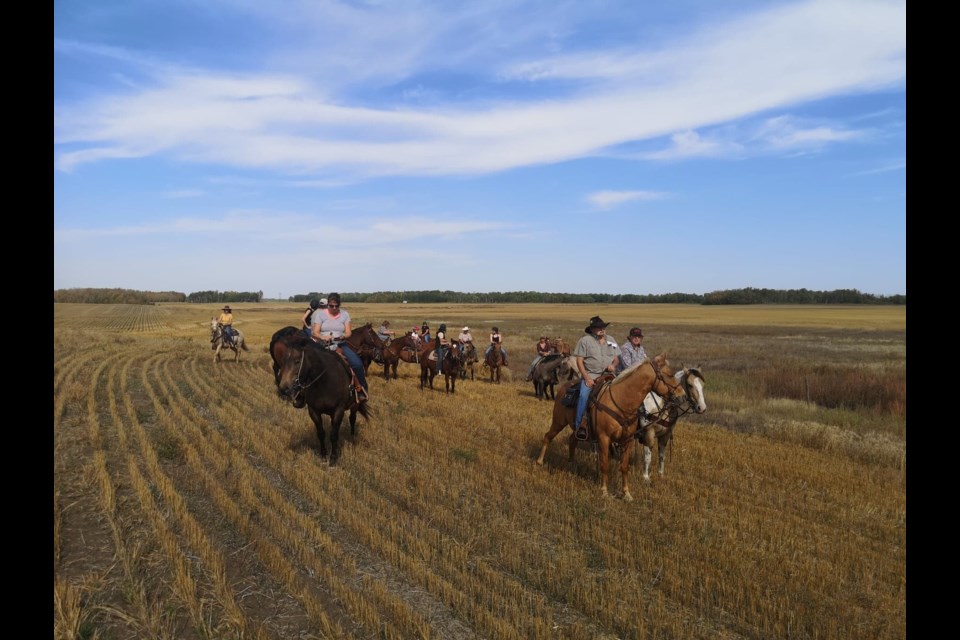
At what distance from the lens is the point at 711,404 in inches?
703

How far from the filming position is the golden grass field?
17.1 ft

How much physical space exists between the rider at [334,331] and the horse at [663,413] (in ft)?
→ 18.3

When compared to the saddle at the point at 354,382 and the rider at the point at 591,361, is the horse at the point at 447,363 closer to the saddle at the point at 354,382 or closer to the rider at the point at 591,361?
the saddle at the point at 354,382

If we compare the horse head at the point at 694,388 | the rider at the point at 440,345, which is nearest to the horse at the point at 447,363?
the rider at the point at 440,345

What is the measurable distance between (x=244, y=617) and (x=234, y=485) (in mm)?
3883

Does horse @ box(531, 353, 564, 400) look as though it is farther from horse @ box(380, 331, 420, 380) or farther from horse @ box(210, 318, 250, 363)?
horse @ box(210, 318, 250, 363)

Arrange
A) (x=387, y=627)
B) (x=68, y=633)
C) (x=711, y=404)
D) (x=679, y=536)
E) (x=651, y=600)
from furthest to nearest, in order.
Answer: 1. (x=711, y=404)
2. (x=679, y=536)
3. (x=651, y=600)
4. (x=387, y=627)
5. (x=68, y=633)

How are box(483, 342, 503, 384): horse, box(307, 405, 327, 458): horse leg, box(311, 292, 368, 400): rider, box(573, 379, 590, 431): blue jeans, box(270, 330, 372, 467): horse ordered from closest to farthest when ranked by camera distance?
box(270, 330, 372, 467): horse, box(573, 379, 590, 431): blue jeans, box(307, 405, 327, 458): horse leg, box(311, 292, 368, 400): rider, box(483, 342, 503, 384): horse

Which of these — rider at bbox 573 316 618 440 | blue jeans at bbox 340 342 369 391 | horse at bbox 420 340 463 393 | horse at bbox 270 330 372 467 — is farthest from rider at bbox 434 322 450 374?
rider at bbox 573 316 618 440

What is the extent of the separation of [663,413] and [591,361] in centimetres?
153

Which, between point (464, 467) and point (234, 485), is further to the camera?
point (464, 467)

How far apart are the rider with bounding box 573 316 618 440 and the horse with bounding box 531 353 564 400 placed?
822 cm
